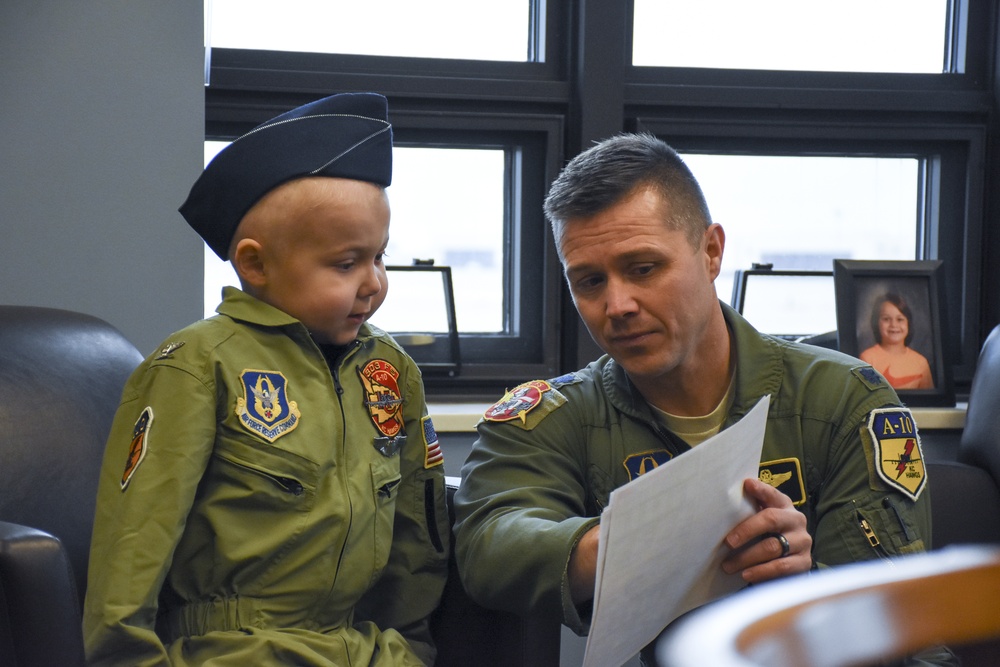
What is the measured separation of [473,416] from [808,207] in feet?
3.36

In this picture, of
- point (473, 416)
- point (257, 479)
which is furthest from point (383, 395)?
point (473, 416)

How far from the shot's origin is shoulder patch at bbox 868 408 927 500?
125 cm

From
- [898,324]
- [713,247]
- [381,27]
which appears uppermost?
[381,27]

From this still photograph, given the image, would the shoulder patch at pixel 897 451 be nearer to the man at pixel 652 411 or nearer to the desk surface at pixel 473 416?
the man at pixel 652 411

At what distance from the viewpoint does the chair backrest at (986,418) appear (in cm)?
179

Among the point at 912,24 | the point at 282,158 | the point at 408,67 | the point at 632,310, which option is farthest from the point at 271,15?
the point at 912,24

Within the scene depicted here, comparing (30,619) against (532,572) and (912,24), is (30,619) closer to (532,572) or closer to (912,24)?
(532,572)

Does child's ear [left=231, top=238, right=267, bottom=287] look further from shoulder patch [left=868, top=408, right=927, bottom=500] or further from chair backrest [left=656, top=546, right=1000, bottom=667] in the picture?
chair backrest [left=656, top=546, right=1000, bottom=667]

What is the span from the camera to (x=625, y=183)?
4.36 feet

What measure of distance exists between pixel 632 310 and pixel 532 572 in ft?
1.13

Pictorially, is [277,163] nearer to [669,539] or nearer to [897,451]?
[669,539]

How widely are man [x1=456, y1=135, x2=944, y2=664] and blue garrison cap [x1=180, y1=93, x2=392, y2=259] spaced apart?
269 mm

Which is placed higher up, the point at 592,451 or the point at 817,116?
the point at 817,116

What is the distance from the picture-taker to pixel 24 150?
5.81 feet
